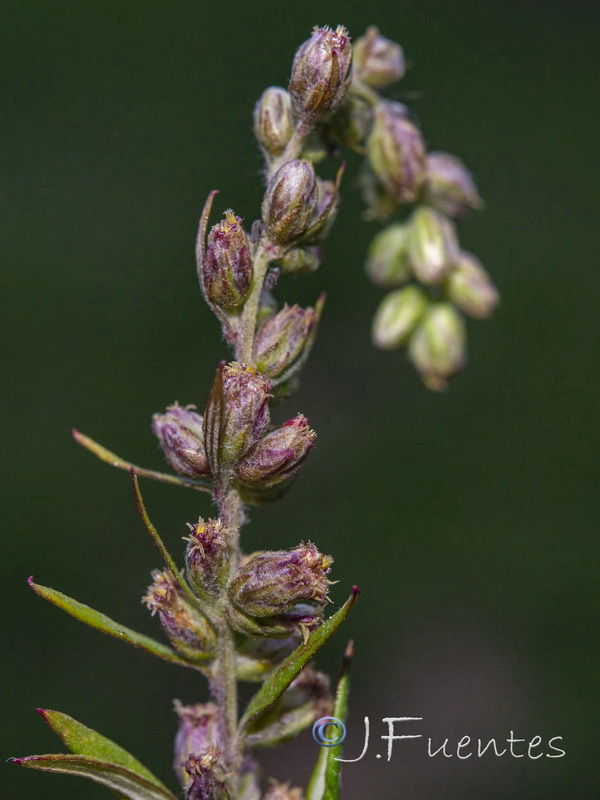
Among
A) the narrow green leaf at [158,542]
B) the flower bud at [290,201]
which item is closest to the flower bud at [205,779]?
the narrow green leaf at [158,542]

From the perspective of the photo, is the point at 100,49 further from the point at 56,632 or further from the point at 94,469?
the point at 56,632

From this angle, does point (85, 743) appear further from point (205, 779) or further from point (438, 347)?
point (438, 347)

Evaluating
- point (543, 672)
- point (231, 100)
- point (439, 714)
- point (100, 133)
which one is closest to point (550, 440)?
point (543, 672)

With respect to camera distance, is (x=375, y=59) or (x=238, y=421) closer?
(x=238, y=421)


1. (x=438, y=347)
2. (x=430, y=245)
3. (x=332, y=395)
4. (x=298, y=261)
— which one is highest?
(x=332, y=395)

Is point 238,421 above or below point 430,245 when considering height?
below

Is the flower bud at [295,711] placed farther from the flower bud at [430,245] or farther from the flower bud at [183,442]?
the flower bud at [430,245]

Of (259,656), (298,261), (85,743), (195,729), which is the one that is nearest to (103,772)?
(85,743)
